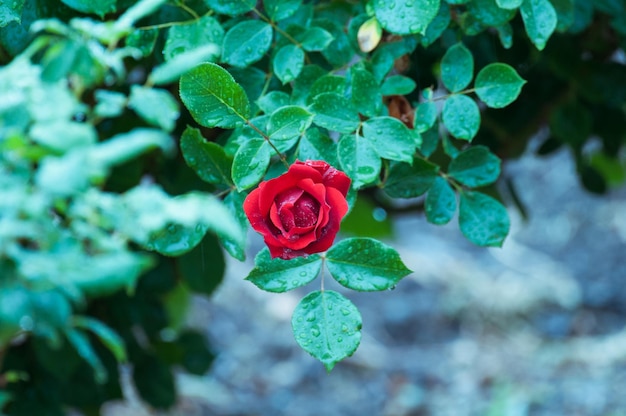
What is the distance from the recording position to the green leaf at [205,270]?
1.22 m

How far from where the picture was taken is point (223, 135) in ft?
3.12

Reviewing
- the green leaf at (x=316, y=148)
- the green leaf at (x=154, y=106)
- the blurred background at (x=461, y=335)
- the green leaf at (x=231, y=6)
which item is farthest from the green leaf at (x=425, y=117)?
the blurred background at (x=461, y=335)

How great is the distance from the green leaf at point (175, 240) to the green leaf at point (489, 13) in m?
0.36

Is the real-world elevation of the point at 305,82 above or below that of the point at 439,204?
above

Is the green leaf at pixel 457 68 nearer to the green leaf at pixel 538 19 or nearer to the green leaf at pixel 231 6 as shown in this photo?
the green leaf at pixel 538 19

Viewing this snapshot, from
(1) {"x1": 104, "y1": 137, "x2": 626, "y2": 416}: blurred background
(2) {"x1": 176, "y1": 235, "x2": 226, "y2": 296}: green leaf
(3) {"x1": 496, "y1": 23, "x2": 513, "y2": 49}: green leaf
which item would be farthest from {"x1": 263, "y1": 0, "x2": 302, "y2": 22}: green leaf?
(1) {"x1": 104, "y1": 137, "x2": 626, "y2": 416}: blurred background

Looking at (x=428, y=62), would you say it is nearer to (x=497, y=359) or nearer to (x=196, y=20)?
(x=196, y=20)

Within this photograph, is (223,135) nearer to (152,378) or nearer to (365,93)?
(365,93)

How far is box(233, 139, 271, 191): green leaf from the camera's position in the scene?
0.70 metres

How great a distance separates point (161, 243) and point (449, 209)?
311 mm

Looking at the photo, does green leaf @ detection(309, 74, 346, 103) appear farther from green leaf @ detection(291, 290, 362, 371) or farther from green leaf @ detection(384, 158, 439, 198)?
green leaf @ detection(291, 290, 362, 371)

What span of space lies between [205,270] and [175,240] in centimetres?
51

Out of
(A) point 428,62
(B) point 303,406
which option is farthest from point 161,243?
(B) point 303,406

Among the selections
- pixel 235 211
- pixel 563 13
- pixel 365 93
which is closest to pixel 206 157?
pixel 235 211
